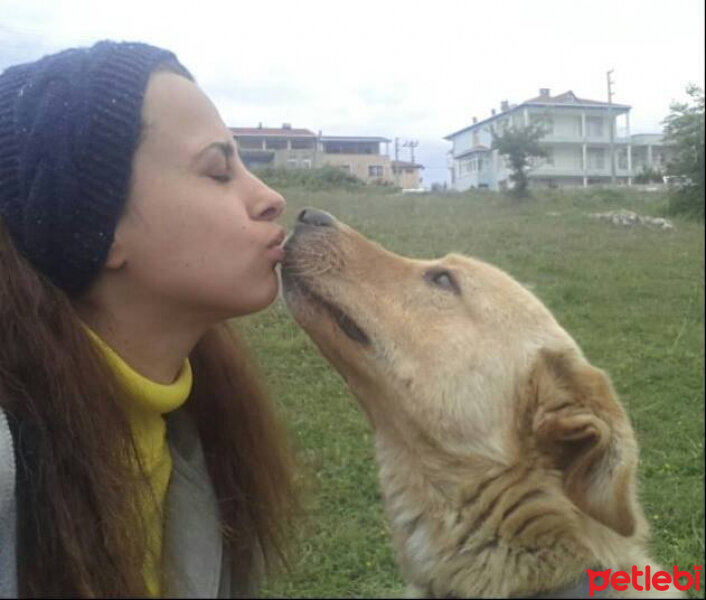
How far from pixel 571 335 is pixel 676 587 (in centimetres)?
64

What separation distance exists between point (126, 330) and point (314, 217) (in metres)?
0.47

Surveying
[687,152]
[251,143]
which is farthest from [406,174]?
[687,152]

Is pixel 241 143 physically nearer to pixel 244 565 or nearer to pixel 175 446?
pixel 175 446

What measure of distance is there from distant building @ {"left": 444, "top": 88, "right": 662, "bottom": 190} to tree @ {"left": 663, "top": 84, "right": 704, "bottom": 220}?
0.04m

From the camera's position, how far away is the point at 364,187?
110 cm

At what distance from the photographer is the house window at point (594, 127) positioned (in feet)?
3.92

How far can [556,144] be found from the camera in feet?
4.03

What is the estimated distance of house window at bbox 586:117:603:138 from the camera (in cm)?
119

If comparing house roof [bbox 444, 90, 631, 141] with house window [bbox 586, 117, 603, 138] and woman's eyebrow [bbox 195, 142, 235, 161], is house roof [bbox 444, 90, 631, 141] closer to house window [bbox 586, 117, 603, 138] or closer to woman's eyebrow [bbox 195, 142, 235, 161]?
house window [bbox 586, 117, 603, 138]

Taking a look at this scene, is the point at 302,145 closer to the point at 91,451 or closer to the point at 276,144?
the point at 276,144

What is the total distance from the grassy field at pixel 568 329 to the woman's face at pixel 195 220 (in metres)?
0.29

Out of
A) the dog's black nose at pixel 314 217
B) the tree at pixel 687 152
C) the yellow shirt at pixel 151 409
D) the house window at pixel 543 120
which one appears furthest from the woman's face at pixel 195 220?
the tree at pixel 687 152

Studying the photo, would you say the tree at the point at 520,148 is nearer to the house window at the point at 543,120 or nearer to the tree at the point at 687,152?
the house window at the point at 543,120

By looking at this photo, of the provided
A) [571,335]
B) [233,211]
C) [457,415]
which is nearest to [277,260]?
[233,211]
